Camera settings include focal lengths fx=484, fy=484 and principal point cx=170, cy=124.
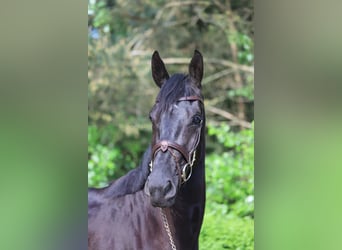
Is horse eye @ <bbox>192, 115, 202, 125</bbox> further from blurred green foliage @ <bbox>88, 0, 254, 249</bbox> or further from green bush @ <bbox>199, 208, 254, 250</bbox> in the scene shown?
green bush @ <bbox>199, 208, 254, 250</bbox>

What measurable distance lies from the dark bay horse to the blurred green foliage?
12 centimetres

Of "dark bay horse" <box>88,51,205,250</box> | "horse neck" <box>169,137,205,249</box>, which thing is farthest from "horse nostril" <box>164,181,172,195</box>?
"horse neck" <box>169,137,205,249</box>

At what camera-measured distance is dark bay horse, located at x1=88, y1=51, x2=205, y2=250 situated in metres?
1.75

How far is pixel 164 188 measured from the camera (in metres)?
1.72

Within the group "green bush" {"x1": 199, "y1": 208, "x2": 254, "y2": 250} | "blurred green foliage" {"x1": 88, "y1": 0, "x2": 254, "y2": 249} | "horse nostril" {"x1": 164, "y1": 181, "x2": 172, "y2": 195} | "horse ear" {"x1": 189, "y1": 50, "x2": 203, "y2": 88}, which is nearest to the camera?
"horse nostril" {"x1": 164, "y1": 181, "x2": 172, "y2": 195}

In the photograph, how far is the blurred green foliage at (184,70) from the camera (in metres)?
2.16

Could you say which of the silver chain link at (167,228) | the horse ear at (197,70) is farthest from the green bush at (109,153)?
the horse ear at (197,70)

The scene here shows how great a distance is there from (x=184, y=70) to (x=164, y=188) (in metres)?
0.51

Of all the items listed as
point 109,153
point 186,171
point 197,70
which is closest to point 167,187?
point 186,171

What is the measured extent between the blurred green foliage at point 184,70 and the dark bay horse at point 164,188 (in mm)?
122

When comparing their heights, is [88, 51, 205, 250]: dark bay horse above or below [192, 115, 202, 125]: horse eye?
below

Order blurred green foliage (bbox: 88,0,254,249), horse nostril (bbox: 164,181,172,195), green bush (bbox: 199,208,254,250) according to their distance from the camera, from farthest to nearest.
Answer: blurred green foliage (bbox: 88,0,254,249), green bush (bbox: 199,208,254,250), horse nostril (bbox: 164,181,172,195)

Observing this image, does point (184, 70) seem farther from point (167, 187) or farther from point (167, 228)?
point (167, 228)
